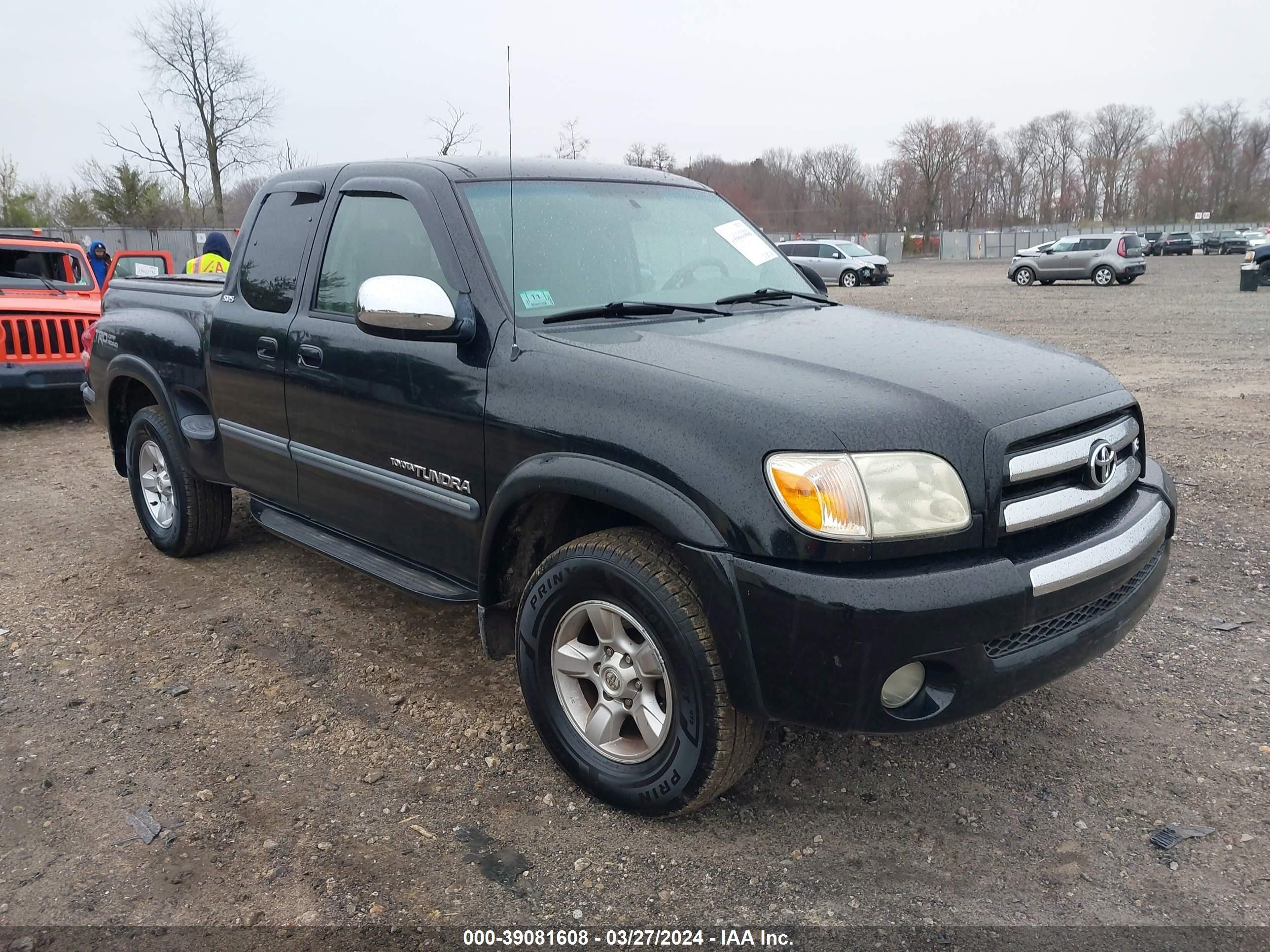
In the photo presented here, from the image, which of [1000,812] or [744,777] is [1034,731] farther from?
[744,777]

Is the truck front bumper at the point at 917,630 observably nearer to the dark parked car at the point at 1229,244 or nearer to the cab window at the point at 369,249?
the cab window at the point at 369,249

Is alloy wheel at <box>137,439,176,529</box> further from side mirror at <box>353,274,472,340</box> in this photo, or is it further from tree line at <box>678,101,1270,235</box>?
tree line at <box>678,101,1270,235</box>

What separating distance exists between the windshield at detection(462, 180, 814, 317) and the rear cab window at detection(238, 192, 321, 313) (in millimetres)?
1004

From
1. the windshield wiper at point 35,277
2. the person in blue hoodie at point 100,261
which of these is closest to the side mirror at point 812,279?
the windshield wiper at point 35,277

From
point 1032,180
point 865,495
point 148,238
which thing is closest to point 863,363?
point 865,495

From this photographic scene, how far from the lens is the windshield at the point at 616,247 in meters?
3.34

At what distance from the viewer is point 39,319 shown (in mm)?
9297

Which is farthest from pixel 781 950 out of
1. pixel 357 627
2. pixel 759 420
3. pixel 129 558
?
pixel 129 558

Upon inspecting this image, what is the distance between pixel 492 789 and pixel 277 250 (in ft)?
8.20

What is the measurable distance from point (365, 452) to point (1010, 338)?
237 centimetres

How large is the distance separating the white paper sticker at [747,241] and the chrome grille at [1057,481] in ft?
5.36

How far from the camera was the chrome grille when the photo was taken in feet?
8.43

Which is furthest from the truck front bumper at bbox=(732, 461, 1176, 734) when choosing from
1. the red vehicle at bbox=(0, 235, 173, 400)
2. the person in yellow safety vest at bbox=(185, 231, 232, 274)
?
the person in yellow safety vest at bbox=(185, 231, 232, 274)

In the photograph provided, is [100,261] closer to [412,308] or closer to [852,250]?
[412,308]
